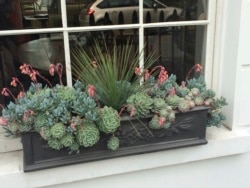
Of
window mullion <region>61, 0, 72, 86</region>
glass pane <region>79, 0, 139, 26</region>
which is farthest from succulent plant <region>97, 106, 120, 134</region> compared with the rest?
glass pane <region>79, 0, 139, 26</region>

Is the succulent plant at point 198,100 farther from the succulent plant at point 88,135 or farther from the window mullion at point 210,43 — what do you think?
the succulent plant at point 88,135

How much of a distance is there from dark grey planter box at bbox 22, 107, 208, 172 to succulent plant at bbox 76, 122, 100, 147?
0.23 feet

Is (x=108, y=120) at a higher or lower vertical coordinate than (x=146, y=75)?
lower

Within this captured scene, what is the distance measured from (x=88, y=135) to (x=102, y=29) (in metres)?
0.44

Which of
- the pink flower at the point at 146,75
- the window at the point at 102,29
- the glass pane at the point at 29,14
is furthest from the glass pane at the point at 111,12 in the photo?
the pink flower at the point at 146,75

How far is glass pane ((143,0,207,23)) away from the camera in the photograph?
137 cm

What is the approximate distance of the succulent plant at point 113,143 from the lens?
1186 mm

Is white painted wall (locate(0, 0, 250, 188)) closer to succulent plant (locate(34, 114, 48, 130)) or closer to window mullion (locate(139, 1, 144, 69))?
succulent plant (locate(34, 114, 48, 130))

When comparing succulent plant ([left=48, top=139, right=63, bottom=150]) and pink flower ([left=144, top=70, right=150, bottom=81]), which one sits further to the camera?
pink flower ([left=144, top=70, right=150, bottom=81])

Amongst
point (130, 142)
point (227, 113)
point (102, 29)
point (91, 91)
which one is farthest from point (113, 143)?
point (227, 113)

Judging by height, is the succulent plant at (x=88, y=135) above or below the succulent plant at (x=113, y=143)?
above

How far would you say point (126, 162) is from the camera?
1296 mm

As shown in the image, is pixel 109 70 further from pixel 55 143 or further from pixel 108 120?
pixel 55 143

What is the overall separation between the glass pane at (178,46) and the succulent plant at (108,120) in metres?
0.39
